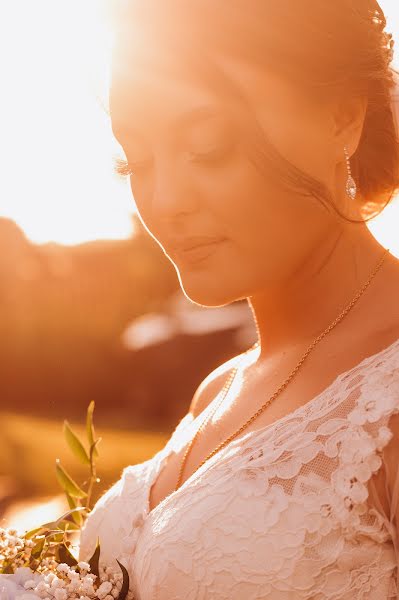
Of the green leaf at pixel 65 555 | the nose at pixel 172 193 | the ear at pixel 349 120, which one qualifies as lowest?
the green leaf at pixel 65 555

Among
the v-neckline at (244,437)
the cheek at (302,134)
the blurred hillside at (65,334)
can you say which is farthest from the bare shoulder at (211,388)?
the blurred hillside at (65,334)

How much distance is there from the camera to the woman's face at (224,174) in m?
2.38

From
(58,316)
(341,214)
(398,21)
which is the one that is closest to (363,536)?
(341,214)

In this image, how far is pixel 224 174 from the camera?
2.40 meters

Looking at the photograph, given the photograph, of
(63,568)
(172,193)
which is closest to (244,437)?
(63,568)

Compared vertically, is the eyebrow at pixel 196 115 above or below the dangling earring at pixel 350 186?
above

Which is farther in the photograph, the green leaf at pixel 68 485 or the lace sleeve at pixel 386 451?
the green leaf at pixel 68 485

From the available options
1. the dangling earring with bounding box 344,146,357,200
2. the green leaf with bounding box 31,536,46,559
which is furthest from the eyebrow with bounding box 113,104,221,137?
the green leaf with bounding box 31,536,46,559

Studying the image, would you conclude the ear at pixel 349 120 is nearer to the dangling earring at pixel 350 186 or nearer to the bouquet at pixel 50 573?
the dangling earring at pixel 350 186

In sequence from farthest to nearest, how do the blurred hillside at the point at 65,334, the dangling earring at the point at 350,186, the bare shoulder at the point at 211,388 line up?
the blurred hillside at the point at 65,334
the bare shoulder at the point at 211,388
the dangling earring at the point at 350,186

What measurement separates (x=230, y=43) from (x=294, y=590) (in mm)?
1470

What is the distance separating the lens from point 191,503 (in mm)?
2395

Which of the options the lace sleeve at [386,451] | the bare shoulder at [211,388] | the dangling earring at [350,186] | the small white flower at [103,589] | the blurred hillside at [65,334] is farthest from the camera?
the blurred hillside at [65,334]

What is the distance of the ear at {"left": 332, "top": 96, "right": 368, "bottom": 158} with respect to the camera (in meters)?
2.48
